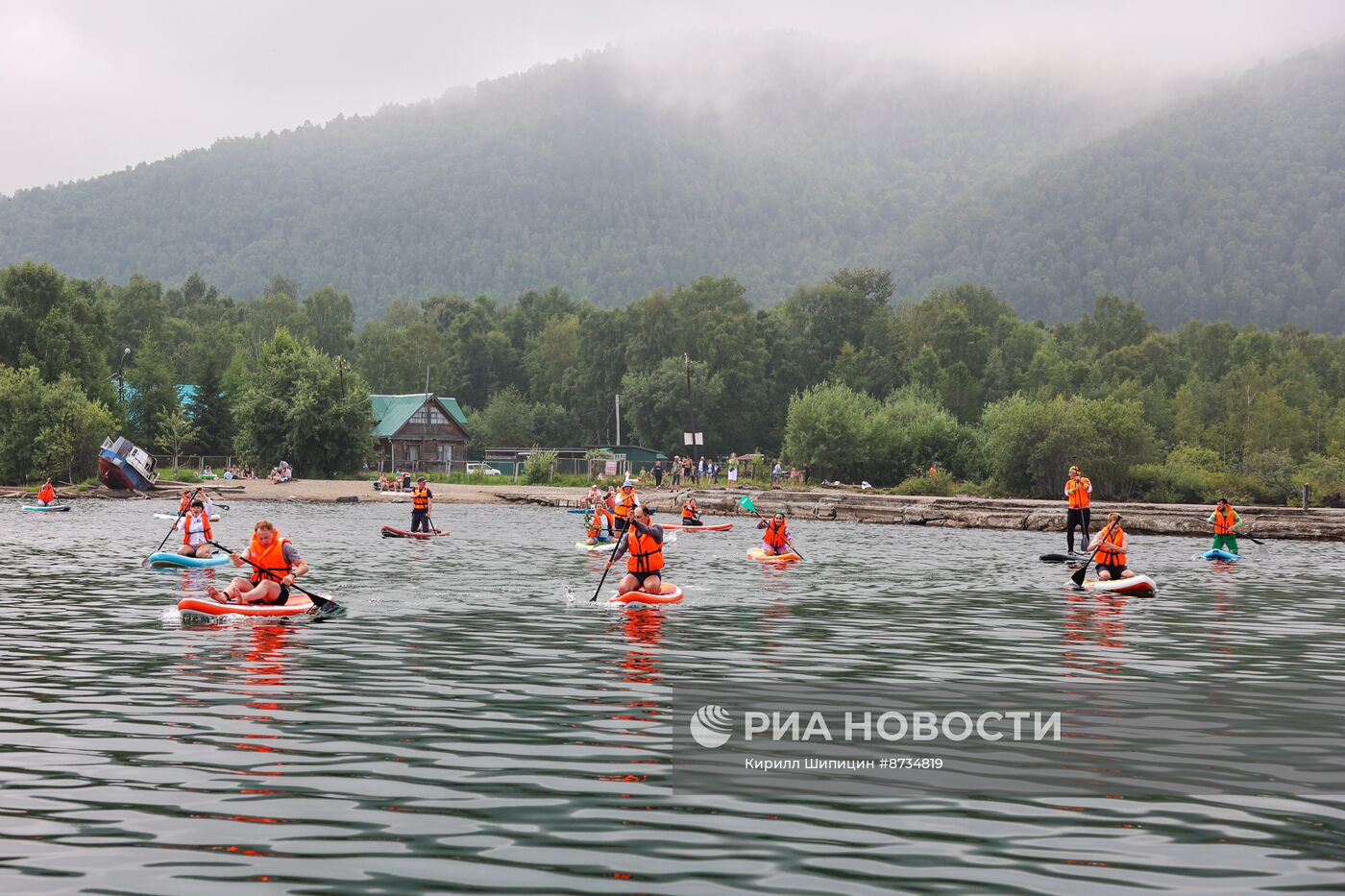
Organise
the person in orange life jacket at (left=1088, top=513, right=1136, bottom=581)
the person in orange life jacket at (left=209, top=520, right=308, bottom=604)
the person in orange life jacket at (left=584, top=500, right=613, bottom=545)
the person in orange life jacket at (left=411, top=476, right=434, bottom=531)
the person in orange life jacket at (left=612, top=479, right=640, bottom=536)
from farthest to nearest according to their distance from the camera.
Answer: the person in orange life jacket at (left=411, top=476, right=434, bottom=531) → the person in orange life jacket at (left=584, top=500, right=613, bottom=545) → the person in orange life jacket at (left=612, top=479, right=640, bottom=536) → the person in orange life jacket at (left=1088, top=513, right=1136, bottom=581) → the person in orange life jacket at (left=209, top=520, right=308, bottom=604)

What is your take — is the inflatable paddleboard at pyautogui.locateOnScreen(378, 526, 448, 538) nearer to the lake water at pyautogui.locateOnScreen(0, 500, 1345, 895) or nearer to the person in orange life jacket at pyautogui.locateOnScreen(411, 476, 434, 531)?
the person in orange life jacket at pyautogui.locateOnScreen(411, 476, 434, 531)

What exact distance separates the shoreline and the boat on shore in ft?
2.57

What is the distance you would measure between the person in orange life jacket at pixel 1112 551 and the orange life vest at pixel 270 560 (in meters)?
18.3

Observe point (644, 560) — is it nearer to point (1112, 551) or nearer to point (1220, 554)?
point (1112, 551)

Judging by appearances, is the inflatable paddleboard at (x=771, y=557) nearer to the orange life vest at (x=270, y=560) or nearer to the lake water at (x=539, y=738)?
the lake water at (x=539, y=738)

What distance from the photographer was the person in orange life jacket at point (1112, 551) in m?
→ 29.1

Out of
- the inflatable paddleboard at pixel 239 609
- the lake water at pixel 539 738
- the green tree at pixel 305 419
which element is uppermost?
the green tree at pixel 305 419

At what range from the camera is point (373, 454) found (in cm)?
10575

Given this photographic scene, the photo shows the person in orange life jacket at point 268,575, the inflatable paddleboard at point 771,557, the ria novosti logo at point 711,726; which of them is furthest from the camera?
the inflatable paddleboard at point 771,557

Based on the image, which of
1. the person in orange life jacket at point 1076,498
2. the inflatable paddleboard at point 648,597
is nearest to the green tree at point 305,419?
the person in orange life jacket at point 1076,498

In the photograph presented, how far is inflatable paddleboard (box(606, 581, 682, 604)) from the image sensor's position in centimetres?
2469

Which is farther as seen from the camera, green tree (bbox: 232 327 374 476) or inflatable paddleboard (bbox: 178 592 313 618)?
green tree (bbox: 232 327 374 476)

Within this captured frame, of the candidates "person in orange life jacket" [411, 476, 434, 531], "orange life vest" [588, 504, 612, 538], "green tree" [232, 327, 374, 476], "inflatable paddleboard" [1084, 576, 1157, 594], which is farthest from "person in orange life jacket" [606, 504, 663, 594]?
"green tree" [232, 327, 374, 476]

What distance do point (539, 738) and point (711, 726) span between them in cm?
191
